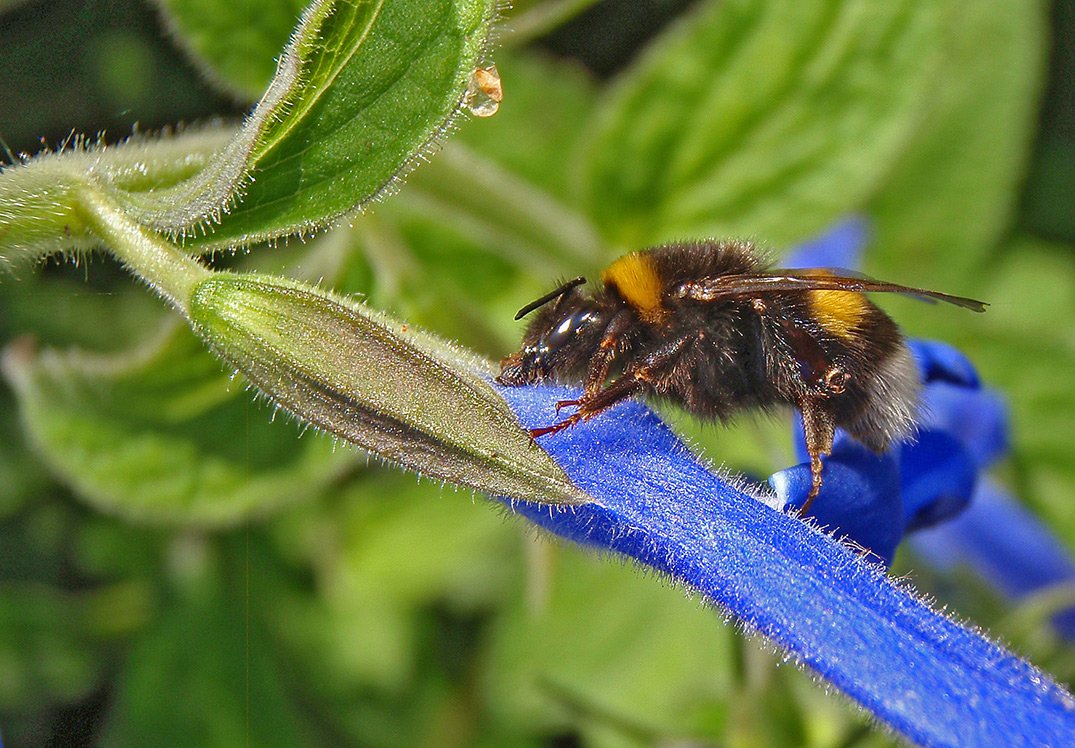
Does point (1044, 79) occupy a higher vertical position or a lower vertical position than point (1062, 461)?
higher

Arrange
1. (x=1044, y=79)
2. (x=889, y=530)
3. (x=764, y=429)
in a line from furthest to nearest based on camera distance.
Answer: (x=1044, y=79)
(x=764, y=429)
(x=889, y=530)

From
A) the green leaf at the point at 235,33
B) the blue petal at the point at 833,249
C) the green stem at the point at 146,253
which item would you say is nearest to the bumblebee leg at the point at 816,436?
the green stem at the point at 146,253

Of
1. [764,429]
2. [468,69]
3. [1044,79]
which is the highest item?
[468,69]

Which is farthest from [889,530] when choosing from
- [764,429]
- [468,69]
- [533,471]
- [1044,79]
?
[1044,79]

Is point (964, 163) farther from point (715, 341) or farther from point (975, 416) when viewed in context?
point (715, 341)

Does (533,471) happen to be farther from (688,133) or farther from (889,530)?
(688,133)

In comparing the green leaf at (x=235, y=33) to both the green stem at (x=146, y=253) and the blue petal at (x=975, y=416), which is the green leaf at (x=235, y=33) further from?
the blue petal at (x=975, y=416)

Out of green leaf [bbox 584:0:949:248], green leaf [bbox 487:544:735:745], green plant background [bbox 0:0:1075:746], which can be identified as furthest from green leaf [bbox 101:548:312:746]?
green leaf [bbox 584:0:949:248]
